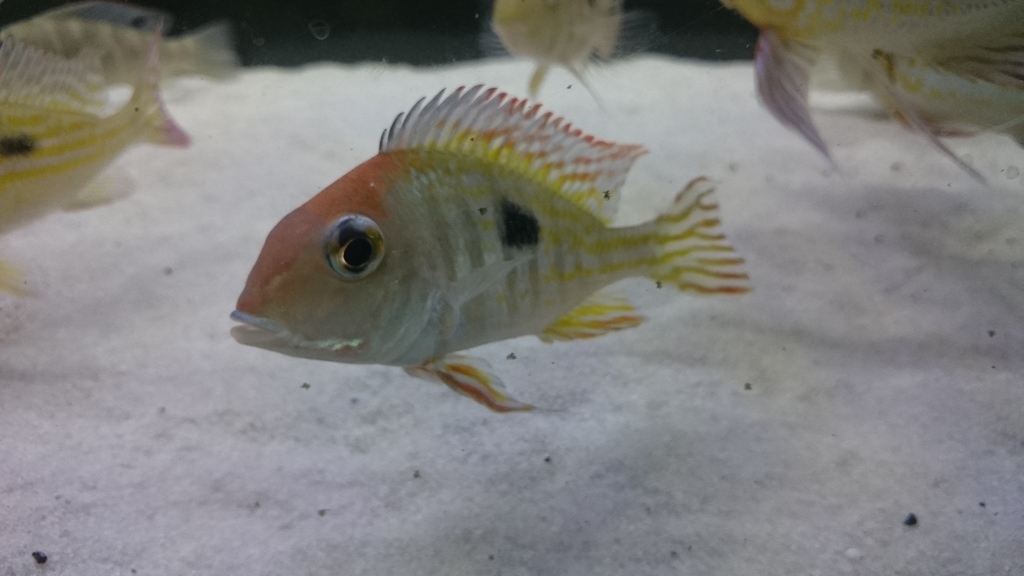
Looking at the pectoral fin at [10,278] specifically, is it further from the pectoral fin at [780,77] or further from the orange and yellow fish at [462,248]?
the pectoral fin at [780,77]

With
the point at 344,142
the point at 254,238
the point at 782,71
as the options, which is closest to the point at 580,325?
the point at 782,71

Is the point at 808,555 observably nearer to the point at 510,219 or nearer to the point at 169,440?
the point at 510,219

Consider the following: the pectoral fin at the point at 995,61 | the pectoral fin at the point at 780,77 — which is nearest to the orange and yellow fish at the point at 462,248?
the pectoral fin at the point at 780,77

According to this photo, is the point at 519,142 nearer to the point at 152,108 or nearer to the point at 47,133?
the point at 47,133

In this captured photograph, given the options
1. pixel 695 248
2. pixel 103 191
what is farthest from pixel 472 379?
pixel 103 191

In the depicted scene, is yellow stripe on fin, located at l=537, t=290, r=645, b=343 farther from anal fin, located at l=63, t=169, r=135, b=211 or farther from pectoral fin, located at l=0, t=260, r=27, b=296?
anal fin, located at l=63, t=169, r=135, b=211

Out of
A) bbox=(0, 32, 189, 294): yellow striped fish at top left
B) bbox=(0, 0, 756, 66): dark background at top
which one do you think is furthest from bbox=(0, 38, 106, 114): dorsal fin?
bbox=(0, 0, 756, 66): dark background at top
